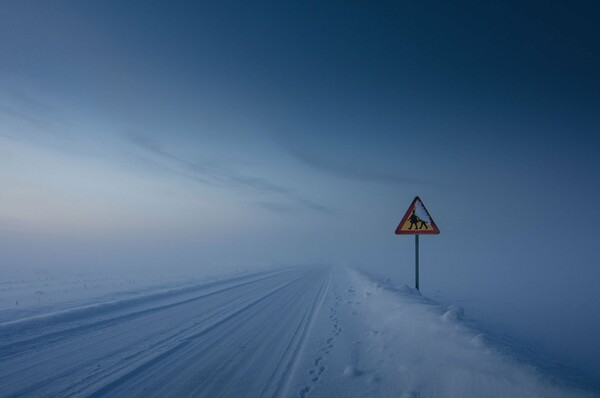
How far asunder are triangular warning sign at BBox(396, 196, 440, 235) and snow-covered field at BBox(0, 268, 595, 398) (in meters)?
2.10

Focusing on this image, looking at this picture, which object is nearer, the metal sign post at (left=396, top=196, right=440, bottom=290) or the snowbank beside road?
the snowbank beside road

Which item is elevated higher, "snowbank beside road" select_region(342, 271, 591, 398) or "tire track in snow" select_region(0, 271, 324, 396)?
"snowbank beside road" select_region(342, 271, 591, 398)

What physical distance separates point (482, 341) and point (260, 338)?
13.6ft

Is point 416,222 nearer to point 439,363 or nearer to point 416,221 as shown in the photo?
point 416,221

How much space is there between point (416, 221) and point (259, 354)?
6.07 metres

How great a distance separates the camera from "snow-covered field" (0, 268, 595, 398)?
3.90m

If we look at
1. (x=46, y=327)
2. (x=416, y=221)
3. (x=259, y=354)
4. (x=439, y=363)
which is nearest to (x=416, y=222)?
(x=416, y=221)

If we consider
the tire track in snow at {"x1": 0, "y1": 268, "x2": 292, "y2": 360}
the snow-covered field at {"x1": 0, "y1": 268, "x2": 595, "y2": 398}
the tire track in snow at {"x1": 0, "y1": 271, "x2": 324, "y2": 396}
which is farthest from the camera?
the tire track in snow at {"x1": 0, "y1": 268, "x2": 292, "y2": 360}

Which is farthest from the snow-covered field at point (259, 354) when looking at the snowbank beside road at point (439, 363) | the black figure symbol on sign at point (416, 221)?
the black figure symbol on sign at point (416, 221)

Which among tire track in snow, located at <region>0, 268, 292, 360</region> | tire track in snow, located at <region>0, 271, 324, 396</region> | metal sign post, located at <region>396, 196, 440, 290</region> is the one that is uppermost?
metal sign post, located at <region>396, 196, 440, 290</region>

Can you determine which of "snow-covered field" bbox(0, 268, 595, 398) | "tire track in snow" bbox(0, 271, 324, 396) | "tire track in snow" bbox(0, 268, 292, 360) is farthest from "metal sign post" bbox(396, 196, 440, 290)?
"tire track in snow" bbox(0, 268, 292, 360)

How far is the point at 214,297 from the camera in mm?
11820

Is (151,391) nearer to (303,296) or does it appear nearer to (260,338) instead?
(260,338)

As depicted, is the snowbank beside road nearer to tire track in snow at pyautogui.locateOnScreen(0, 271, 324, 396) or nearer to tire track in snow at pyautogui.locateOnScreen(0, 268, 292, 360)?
tire track in snow at pyautogui.locateOnScreen(0, 271, 324, 396)
